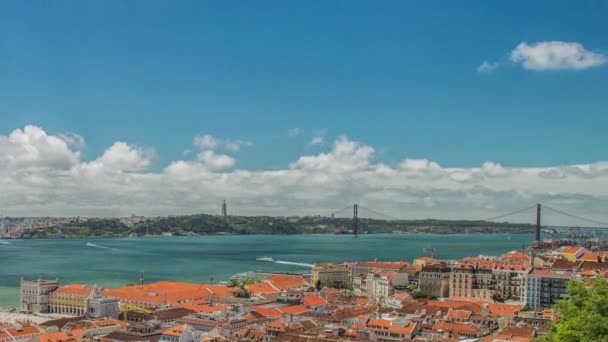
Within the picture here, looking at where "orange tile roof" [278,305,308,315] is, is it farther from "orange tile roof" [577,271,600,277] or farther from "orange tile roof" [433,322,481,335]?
"orange tile roof" [577,271,600,277]

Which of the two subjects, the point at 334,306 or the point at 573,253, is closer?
the point at 334,306

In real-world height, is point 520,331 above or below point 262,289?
above

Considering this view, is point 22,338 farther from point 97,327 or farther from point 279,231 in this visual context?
point 279,231

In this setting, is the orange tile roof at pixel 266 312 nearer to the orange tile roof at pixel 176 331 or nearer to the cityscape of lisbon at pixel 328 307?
the cityscape of lisbon at pixel 328 307

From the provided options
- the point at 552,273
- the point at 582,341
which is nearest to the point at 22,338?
the point at 582,341

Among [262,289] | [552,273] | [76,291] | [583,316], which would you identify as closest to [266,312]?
[262,289]

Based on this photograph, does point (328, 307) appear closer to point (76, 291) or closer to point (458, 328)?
point (458, 328)

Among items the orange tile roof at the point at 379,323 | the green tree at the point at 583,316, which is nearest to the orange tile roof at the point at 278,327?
the orange tile roof at the point at 379,323
